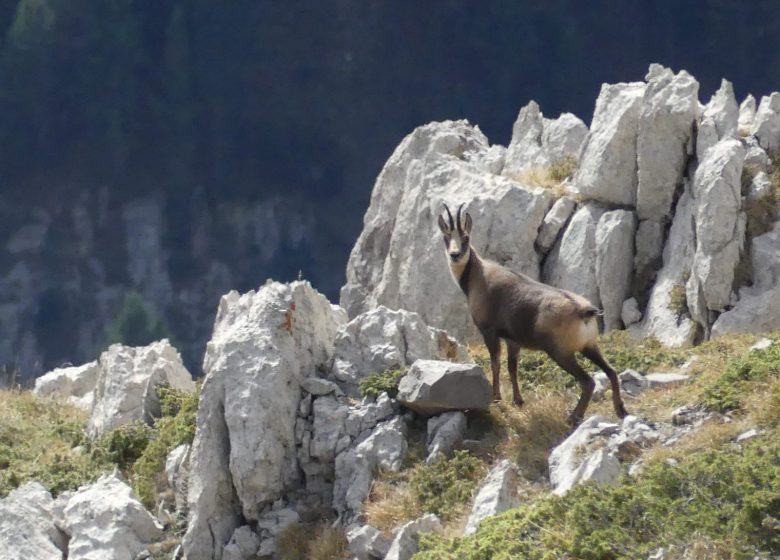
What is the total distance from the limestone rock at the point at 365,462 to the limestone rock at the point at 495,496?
1.61 m

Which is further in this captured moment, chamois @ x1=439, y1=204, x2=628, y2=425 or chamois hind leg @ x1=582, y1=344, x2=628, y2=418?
chamois @ x1=439, y1=204, x2=628, y2=425

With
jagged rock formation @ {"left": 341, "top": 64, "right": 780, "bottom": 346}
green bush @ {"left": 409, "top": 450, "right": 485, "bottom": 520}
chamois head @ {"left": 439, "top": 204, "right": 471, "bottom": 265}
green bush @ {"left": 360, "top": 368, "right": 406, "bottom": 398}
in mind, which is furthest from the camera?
Answer: jagged rock formation @ {"left": 341, "top": 64, "right": 780, "bottom": 346}

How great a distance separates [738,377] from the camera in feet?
42.3

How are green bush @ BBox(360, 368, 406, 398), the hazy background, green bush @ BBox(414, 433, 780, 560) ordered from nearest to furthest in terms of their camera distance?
green bush @ BBox(414, 433, 780, 560) → green bush @ BBox(360, 368, 406, 398) → the hazy background

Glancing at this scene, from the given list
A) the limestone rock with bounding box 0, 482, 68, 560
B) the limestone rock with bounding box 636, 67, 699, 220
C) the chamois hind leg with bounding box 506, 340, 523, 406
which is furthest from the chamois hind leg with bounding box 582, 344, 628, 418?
the limestone rock with bounding box 636, 67, 699, 220

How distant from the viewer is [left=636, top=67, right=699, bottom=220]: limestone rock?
22078mm

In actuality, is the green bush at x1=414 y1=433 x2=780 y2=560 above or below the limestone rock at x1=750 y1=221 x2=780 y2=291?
above

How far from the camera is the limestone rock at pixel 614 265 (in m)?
21.6

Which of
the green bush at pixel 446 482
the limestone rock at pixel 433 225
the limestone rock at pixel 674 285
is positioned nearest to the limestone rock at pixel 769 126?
the limestone rock at pixel 674 285

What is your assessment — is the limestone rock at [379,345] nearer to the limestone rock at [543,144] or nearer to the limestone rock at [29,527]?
the limestone rock at [29,527]

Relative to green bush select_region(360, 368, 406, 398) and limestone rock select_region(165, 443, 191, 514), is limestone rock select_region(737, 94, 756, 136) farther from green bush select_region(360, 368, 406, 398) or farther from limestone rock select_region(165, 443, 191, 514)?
limestone rock select_region(165, 443, 191, 514)

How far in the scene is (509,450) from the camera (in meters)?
13.6

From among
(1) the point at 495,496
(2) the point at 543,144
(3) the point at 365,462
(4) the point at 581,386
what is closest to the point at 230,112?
(2) the point at 543,144

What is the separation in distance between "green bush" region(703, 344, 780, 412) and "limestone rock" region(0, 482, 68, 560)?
306 inches
